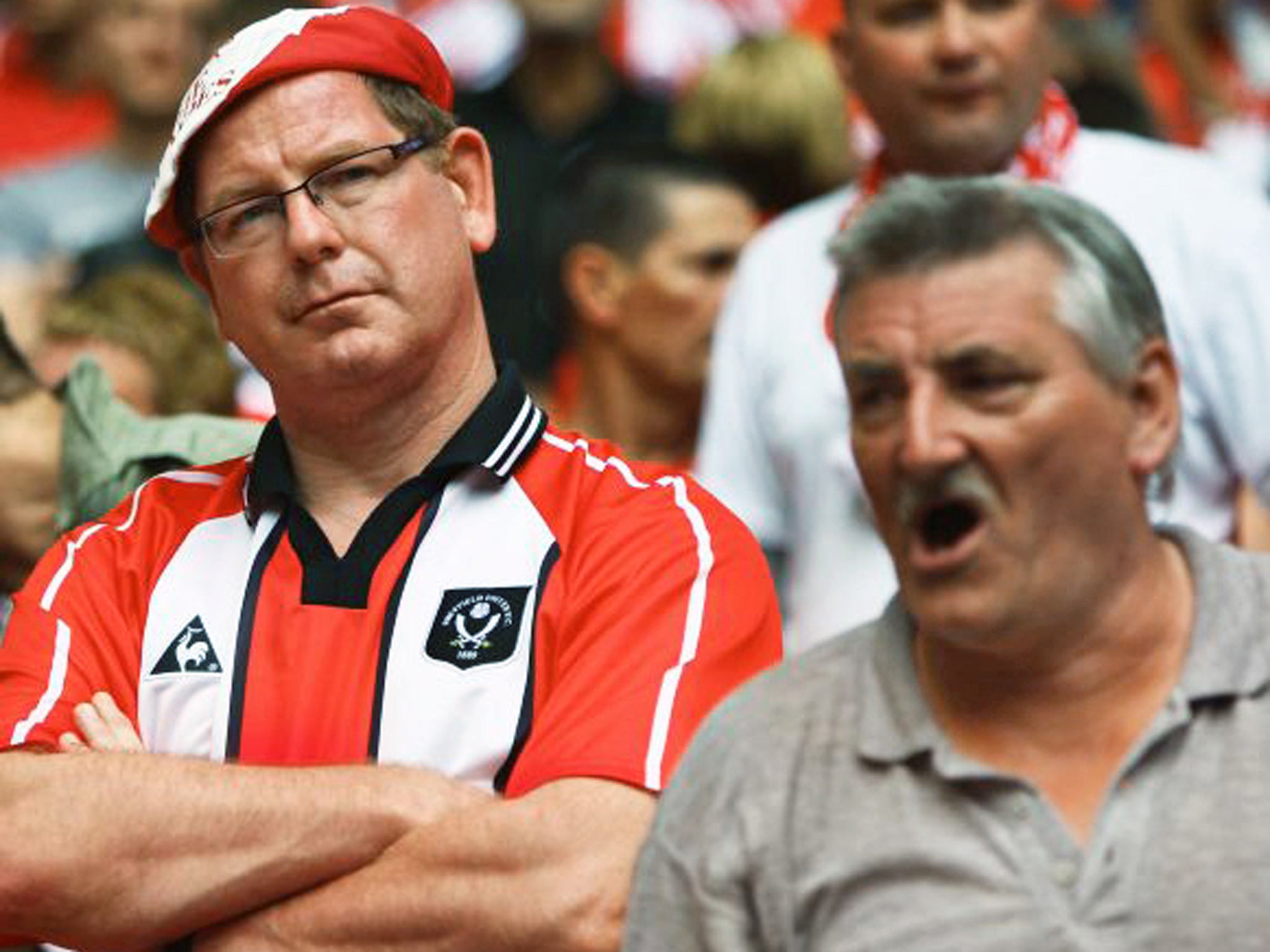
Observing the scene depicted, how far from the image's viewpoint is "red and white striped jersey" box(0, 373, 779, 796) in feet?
12.4

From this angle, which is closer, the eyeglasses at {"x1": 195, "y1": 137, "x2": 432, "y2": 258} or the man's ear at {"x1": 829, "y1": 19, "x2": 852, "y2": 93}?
the eyeglasses at {"x1": 195, "y1": 137, "x2": 432, "y2": 258}

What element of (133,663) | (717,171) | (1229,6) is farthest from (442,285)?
(1229,6)

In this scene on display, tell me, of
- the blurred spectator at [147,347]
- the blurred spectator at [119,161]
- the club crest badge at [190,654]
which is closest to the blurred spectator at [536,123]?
the blurred spectator at [119,161]

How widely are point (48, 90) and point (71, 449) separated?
4519 mm

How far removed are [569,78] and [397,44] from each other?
428 centimetres

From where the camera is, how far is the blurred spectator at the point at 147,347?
564 centimetres

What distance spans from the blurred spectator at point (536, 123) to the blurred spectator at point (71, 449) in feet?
9.05

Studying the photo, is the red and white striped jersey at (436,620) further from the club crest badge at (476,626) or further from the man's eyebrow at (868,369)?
the man's eyebrow at (868,369)

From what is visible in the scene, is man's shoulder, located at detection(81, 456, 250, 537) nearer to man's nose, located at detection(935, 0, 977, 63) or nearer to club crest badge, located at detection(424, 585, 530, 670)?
club crest badge, located at detection(424, 585, 530, 670)

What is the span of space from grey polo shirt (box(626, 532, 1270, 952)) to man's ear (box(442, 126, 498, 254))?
44.6 inches

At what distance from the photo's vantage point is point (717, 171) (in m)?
7.15

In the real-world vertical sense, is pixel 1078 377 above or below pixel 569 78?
below

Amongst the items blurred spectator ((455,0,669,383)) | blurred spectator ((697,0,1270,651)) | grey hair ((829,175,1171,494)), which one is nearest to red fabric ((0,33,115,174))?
blurred spectator ((455,0,669,383))

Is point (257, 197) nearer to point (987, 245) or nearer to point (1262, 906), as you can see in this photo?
point (987, 245)
